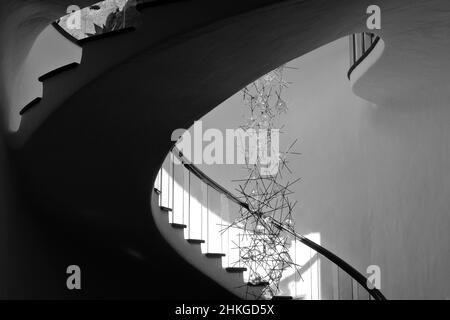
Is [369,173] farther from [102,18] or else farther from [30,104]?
[30,104]

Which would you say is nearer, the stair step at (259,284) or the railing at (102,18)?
the railing at (102,18)

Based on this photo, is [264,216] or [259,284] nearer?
[264,216]

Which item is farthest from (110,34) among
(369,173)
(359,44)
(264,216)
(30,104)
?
(369,173)

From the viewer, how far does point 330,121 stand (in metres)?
7.75

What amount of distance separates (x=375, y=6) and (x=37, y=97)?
88.3 inches

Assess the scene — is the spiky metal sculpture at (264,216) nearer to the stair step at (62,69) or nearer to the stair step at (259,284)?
the stair step at (259,284)

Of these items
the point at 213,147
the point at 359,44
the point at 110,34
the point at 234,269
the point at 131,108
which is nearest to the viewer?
the point at 110,34

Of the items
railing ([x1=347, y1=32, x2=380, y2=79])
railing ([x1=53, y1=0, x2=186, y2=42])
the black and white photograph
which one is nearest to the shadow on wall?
the black and white photograph

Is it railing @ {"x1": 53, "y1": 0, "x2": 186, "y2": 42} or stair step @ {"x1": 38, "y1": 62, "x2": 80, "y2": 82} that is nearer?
stair step @ {"x1": 38, "y1": 62, "x2": 80, "y2": 82}

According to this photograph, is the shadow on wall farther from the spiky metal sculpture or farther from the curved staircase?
the curved staircase

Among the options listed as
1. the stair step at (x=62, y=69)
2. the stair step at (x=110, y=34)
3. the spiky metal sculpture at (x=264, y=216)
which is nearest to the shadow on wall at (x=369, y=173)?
the spiky metal sculpture at (x=264, y=216)

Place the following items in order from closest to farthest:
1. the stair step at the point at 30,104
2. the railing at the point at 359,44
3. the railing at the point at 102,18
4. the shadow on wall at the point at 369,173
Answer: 1. the stair step at the point at 30,104
2. the railing at the point at 102,18
3. the shadow on wall at the point at 369,173
4. the railing at the point at 359,44
